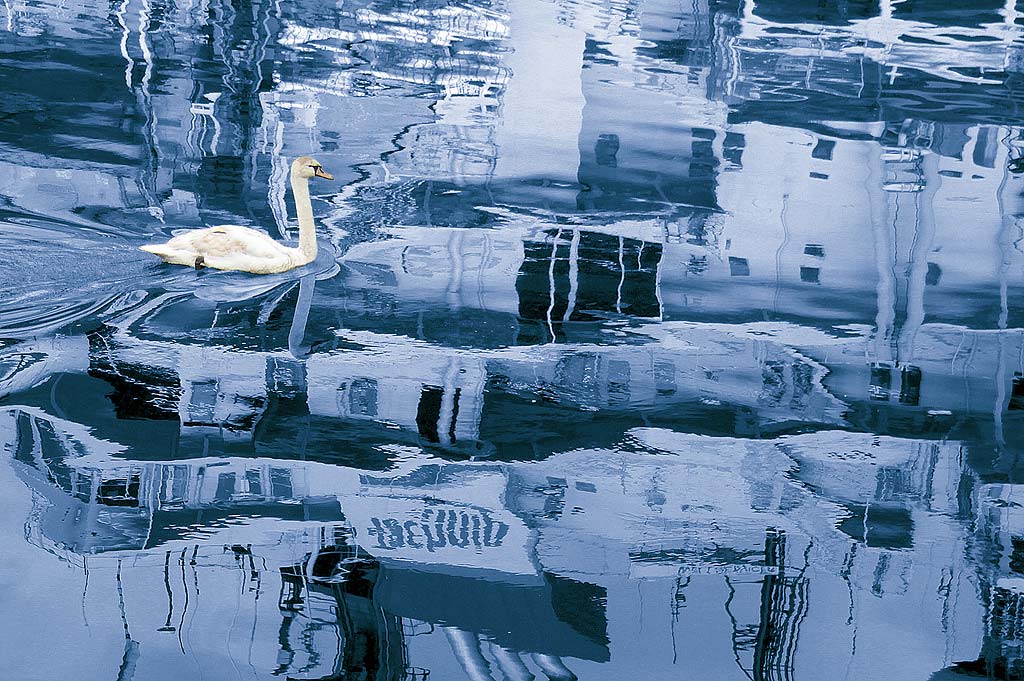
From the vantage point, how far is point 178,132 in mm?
10188

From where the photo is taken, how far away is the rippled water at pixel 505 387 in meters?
4.30

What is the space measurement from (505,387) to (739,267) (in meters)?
2.45

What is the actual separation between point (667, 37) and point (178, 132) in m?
7.15

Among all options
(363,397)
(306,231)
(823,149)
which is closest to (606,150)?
(823,149)

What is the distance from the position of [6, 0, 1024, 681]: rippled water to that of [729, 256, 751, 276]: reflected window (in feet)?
0.07

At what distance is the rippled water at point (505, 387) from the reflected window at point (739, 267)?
0.8 inches

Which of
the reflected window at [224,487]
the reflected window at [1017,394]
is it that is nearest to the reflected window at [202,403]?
the reflected window at [224,487]

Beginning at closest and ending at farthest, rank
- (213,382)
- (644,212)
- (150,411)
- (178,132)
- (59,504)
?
(59,504) → (150,411) → (213,382) → (644,212) → (178,132)

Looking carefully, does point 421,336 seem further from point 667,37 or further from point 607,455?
point 667,37

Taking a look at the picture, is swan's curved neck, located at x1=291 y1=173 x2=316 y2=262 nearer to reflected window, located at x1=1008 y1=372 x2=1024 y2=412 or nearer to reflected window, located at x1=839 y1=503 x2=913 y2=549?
reflected window, located at x1=839 y1=503 x2=913 y2=549

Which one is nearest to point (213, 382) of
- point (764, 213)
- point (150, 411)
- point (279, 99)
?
point (150, 411)

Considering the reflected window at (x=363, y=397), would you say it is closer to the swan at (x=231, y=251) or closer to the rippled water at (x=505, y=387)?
the rippled water at (x=505, y=387)

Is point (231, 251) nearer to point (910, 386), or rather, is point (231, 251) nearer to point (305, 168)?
point (305, 168)

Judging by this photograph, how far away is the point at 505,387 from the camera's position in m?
6.12
